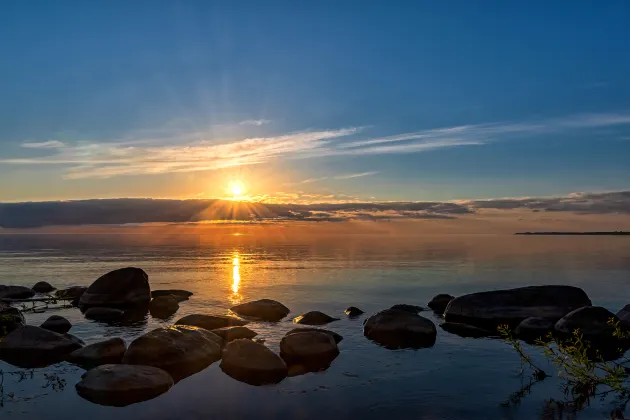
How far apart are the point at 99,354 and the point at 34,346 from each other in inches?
118

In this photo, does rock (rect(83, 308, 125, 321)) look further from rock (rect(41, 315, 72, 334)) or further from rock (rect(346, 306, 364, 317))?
rock (rect(346, 306, 364, 317))

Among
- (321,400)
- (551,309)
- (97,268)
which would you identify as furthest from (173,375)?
(97,268)

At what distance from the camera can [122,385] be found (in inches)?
549

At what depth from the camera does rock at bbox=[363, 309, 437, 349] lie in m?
21.1

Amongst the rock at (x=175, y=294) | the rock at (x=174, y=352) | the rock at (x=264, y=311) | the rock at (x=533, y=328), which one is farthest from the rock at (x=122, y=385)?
the rock at (x=175, y=294)

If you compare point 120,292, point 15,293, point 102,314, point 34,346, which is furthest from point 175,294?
point 34,346

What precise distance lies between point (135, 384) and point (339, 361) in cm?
722

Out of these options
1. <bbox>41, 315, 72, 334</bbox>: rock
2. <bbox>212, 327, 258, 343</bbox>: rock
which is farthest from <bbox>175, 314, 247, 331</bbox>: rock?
<bbox>41, 315, 72, 334</bbox>: rock

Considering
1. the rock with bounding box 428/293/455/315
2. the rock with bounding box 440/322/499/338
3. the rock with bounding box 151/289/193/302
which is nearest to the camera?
the rock with bounding box 440/322/499/338

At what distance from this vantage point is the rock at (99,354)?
17.4 metres

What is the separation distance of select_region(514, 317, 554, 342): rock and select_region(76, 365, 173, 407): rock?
1622cm

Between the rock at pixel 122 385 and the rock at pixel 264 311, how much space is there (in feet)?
40.7

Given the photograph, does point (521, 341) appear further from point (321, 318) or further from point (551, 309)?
point (321, 318)

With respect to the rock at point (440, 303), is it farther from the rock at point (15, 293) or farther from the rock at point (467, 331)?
the rock at point (15, 293)
